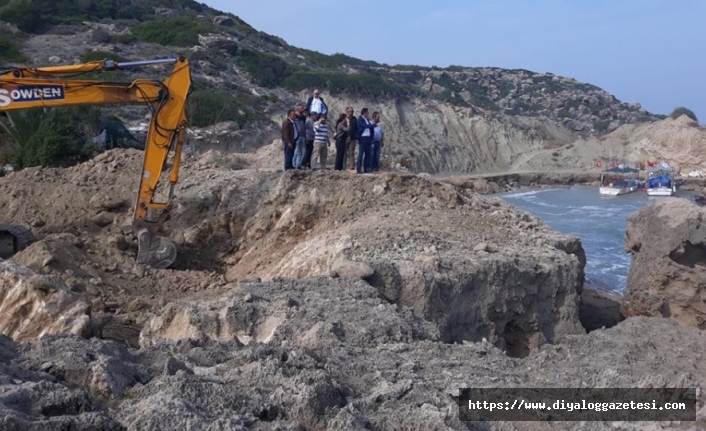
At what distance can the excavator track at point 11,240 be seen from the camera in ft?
36.4

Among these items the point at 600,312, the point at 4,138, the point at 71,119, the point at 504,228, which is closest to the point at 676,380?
the point at 504,228

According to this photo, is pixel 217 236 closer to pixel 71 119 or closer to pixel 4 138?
pixel 71 119

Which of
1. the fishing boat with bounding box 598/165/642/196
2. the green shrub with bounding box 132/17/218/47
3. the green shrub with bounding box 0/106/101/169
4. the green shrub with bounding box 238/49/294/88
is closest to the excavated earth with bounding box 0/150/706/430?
the green shrub with bounding box 0/106/101/169

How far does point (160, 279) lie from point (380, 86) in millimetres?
38695

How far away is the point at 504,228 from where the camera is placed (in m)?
11.3

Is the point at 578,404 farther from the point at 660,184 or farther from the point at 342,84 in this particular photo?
the point at 342,84

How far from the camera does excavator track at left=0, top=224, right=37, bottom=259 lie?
11.1 metres

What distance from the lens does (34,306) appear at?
8.57 m

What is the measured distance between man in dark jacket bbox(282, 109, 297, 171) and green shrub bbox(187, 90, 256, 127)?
1483 cm

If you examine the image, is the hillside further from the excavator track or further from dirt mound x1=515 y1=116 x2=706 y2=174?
the excavator track

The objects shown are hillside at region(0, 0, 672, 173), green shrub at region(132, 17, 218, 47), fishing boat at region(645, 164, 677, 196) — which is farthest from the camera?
green shrub at region(132, 17, 218, 47)

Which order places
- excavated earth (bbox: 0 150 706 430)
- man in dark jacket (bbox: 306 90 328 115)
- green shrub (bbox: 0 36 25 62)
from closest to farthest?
excavated earth (bbox: 0 150 706 430) → man in dark jacket (bbox: 306 90 328 115) → green shrub (bbox: 0 36 25 62)

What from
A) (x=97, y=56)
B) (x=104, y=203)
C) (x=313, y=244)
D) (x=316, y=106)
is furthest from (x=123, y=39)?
(x=313, y=244)

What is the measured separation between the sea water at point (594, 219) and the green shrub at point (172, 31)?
769 inches
